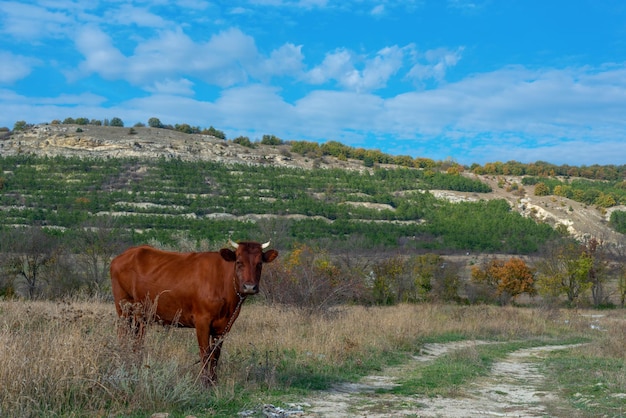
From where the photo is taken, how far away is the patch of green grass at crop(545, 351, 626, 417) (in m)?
9.26

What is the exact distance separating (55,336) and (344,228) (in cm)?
6868

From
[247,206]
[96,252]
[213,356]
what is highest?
[247,206]

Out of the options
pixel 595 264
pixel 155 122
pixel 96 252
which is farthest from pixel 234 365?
pixel 155 122

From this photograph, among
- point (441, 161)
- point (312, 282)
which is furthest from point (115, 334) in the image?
point (441, 161)

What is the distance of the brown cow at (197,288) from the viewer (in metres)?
8.62

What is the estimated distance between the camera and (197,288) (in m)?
8.93

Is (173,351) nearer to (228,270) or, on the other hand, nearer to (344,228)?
(228,270)

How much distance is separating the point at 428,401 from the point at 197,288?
4020 millimetres

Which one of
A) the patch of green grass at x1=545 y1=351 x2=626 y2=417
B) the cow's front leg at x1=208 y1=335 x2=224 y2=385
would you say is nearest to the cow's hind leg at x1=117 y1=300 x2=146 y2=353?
the cow's front leg at x1=208 y1=335 x2=224 y2=385

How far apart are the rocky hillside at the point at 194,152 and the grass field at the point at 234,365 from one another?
75.4 meters

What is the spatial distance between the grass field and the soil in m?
0.30

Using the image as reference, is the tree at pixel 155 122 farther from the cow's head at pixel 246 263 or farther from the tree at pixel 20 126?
the cow's head at pixel 246 263

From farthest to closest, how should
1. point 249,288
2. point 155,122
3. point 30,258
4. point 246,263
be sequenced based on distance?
point 155,122
point 30,258
point 246,263
point 249,288

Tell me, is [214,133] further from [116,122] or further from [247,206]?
[247,206]
